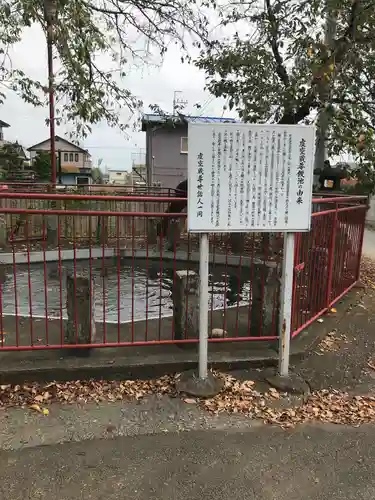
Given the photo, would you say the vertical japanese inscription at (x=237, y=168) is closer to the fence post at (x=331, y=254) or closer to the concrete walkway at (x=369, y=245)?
the fence post at (x=331, y=254)

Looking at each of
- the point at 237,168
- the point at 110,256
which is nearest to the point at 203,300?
the point at 237,168

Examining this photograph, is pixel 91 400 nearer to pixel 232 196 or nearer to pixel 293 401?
pixel 293 401

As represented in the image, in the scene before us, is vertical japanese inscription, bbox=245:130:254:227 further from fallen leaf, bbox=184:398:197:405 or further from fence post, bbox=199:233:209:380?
fallen leaf, bbox=184:398:197:405

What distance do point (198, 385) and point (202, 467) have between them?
0.89m

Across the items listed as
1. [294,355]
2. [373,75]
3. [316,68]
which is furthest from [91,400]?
[373,75]

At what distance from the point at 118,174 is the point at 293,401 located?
267 ft

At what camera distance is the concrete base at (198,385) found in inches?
131

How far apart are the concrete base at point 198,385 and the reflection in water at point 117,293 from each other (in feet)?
3.61

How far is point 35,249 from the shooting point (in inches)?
383

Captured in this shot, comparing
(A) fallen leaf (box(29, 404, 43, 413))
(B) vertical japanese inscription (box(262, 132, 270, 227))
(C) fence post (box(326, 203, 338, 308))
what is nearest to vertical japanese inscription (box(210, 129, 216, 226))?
(B) vertical japanese inscription (box(262, 132, 270, 227))

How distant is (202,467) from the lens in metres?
2.51

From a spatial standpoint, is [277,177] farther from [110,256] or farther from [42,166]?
[42,166]

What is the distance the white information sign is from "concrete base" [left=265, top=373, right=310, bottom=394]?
1.32m

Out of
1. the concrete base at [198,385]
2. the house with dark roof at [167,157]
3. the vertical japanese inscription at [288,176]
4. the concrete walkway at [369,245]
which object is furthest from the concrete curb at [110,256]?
the house with dark roof at [167,157]
